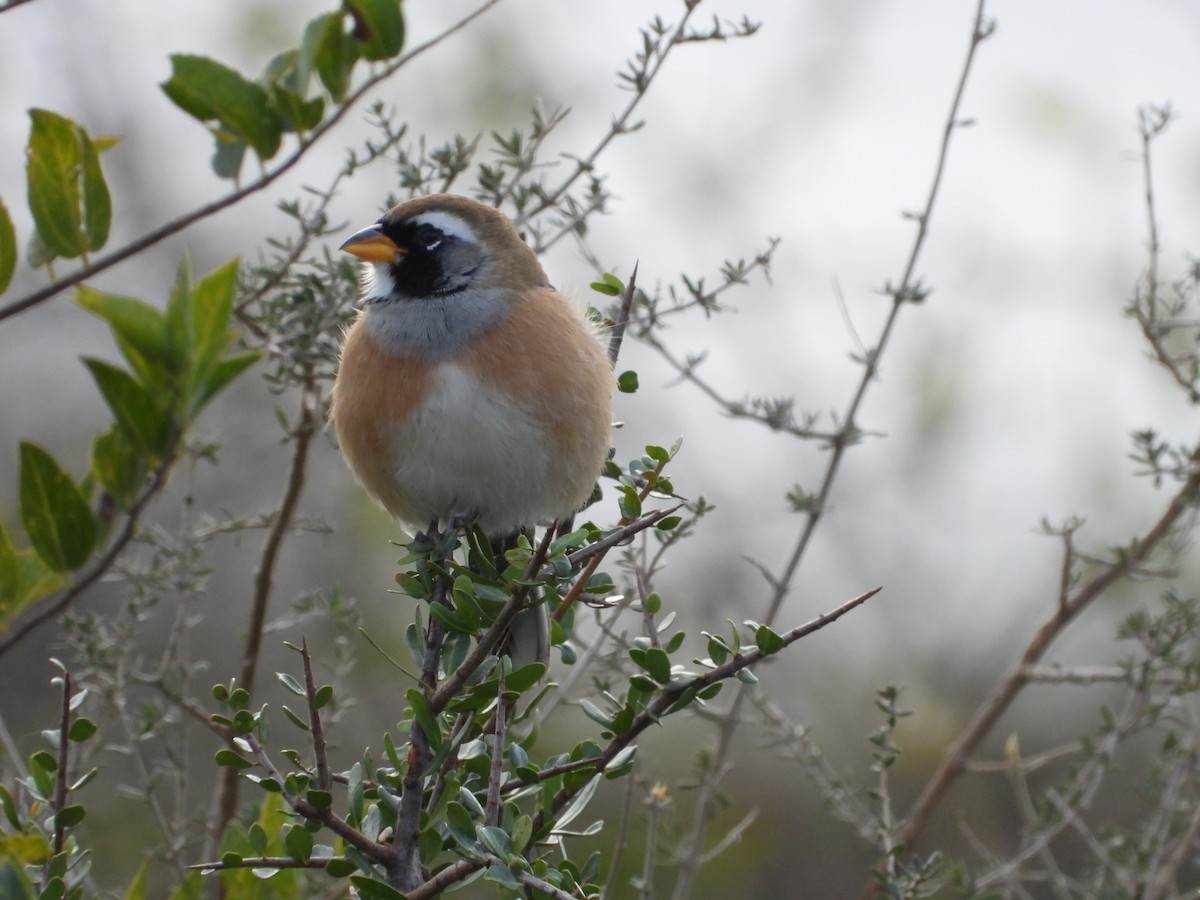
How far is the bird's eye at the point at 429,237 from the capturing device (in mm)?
3863

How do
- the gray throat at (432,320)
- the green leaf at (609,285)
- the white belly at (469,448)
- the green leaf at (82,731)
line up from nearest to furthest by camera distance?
1. the green leaf at (82,731)
2. the green leaf at (609,285)
3. the white belly at (469,448)
4. the gray throat at (432,320)

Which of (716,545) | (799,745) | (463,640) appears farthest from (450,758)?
(716,545)

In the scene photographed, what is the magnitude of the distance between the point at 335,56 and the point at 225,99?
7.4 inches

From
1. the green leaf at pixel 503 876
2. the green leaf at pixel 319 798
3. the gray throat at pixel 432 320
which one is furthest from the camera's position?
the gray throat at pixel 432 320

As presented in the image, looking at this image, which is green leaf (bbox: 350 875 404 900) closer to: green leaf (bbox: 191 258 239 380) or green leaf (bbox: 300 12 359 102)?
green leaf (bbox: 191 258 239 380)

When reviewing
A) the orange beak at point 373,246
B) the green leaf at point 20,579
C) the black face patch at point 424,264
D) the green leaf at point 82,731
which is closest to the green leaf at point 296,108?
the green leaf at point 20,579

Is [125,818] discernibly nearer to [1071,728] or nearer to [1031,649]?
[1031,649]

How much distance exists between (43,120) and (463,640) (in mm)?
1208

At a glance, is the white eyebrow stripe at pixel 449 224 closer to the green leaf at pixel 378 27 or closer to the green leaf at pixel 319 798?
the green leaf at pixel 378 27

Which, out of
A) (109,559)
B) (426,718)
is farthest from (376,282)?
(109,559)

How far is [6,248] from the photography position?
187 centimetres

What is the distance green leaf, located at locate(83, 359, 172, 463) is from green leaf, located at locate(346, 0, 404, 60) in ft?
2.71

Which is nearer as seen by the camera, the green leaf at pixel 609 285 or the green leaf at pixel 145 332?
the green leaf at pixel 145 332

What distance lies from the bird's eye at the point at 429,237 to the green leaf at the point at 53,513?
7.33ft
